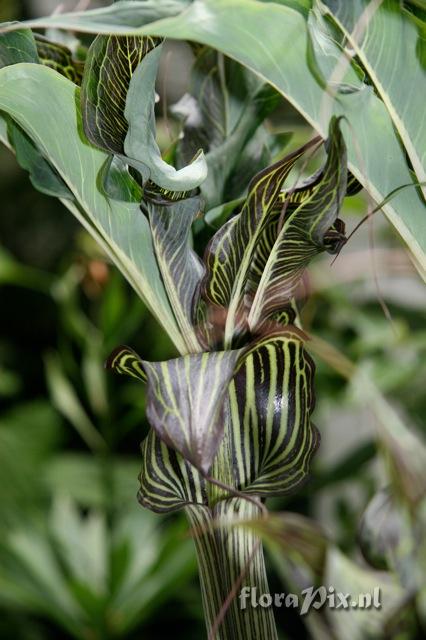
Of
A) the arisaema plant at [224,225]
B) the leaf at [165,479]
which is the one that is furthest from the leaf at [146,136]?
the leaf at [165,479]

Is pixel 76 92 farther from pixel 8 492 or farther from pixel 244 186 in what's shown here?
pixel 8 492

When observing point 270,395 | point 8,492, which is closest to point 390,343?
point 8,492

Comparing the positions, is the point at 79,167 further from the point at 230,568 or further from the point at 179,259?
the point at 230,568

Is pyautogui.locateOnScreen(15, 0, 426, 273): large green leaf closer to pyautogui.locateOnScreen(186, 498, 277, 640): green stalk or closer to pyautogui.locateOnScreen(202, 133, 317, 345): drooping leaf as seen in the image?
pyautogui.locateOnScreen(202, 133, 317, 345): drooping leaf

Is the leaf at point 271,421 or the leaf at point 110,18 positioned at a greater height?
the leaf at point 110,18

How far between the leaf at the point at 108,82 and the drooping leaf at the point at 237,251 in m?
0.06

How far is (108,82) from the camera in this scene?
29 cm

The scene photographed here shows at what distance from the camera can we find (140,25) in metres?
0.25

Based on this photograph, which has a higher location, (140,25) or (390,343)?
(140,25)

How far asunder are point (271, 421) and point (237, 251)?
7 cm

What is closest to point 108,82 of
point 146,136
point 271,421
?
point 146,136

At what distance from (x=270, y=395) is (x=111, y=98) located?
134mm

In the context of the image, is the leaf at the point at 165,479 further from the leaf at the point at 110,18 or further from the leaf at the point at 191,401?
the leaf at the point at 110,18

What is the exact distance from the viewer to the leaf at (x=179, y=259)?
314 millimetres
